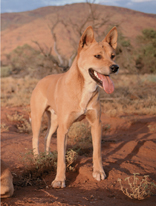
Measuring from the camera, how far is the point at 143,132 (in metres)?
7.65

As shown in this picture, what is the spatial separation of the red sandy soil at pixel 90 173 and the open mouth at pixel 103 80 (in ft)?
4.80

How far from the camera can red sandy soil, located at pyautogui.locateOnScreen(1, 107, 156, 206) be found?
2992 millimetres

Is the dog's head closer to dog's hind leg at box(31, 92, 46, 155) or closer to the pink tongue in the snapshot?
the pink tongue

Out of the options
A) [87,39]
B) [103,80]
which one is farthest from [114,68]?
A: [87,39]

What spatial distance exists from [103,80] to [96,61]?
305 mm

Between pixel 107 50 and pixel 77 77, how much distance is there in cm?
63

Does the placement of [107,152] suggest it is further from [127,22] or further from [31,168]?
[127,22]

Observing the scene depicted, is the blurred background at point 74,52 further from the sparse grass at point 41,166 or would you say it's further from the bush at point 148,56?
the sparse grass at point 41,166

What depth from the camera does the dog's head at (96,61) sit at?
11.6 feet

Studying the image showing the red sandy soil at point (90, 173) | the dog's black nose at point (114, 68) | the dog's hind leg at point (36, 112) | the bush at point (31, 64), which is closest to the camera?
the red sandy soil at point (90, 173)

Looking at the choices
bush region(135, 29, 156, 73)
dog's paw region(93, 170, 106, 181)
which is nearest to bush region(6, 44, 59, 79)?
bush region(135, 29, 156, 73)

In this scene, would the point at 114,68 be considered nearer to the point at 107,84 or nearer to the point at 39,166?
the point at 107,84

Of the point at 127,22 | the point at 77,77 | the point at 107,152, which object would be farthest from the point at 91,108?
the point at 127,22

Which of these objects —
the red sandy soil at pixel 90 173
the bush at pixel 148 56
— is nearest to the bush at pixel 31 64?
the red sandy soil at pixel 90 173
